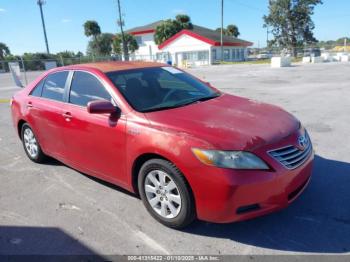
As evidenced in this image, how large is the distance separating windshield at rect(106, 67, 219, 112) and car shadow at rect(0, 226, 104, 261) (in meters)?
1.48

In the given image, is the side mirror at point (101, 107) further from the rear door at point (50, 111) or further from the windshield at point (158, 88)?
the rear door at point (50, 111)

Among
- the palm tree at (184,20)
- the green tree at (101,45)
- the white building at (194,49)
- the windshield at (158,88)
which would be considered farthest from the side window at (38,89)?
the green tree at (101,45)

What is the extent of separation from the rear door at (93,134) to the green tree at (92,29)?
6521 cm

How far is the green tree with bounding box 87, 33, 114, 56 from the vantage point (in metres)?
64.9

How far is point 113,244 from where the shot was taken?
9.72 feet

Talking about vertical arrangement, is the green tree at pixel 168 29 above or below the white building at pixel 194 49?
above

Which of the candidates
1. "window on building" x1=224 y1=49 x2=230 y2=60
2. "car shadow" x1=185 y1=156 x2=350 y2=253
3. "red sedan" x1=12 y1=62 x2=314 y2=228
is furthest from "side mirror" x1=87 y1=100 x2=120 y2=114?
"window on building" x1=224 y1=49 x2=230 y2=60

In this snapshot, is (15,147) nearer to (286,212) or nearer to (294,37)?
(286,212)

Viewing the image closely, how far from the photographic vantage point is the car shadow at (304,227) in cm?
281

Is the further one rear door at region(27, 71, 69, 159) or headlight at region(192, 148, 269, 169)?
rear door at region(27, 71, 69, 159)

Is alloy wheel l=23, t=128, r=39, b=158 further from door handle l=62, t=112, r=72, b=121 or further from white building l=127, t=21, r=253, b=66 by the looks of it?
white building l=127, t=21, r=253, b=66

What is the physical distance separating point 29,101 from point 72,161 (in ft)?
4.60

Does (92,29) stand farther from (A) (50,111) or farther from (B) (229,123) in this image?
(B) (229,123)

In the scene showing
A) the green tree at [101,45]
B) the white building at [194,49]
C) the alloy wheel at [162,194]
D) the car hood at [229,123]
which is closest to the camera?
the car hood at [229,123]
